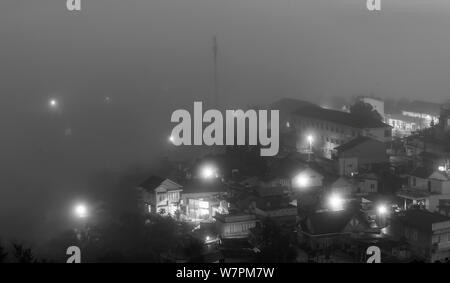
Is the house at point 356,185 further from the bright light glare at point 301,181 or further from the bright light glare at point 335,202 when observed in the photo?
the bright light glare at point 301,181

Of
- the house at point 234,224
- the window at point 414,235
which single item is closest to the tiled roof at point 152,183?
the house at point 234,224

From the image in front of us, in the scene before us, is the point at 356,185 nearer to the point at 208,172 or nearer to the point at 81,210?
the point at 208,172

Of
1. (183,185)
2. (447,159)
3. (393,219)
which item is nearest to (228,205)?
(183,185)

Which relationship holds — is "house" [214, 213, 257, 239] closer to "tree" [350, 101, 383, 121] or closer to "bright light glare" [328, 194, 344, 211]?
"bright light glare" [328, 194, 344, 211]

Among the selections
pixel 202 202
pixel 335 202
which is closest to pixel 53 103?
pixel 202 202

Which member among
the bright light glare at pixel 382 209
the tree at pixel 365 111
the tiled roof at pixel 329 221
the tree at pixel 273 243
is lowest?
the tree at pixel 273 243

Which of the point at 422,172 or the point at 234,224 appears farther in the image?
the point at 422,172
